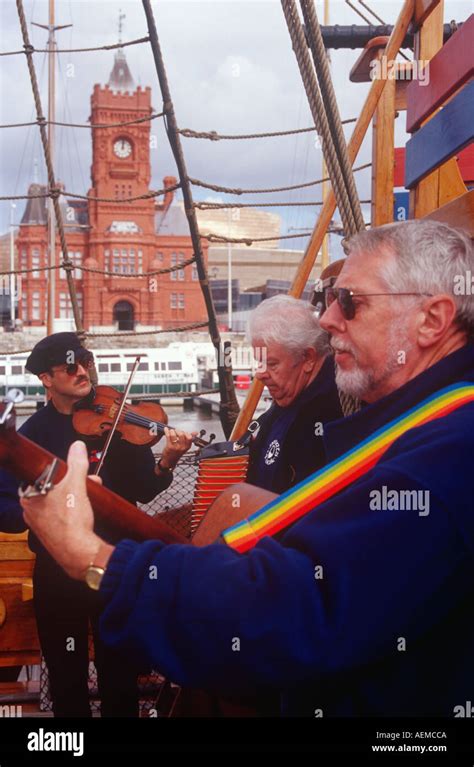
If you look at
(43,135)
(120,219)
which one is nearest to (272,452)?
(43,135)

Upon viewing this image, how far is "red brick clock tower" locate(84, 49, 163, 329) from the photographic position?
58156 millimetres

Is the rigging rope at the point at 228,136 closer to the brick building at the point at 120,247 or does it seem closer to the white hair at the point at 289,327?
the white hair at the point at 289,327

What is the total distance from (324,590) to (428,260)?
0.66 meters

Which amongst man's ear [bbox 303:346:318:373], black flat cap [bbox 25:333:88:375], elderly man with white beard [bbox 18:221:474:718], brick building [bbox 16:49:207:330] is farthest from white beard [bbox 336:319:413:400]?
brick building [bbox 16:49:207:330]

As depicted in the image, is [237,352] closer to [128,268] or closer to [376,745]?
[128,268]

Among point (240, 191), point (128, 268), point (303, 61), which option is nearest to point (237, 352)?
point (128, 268)

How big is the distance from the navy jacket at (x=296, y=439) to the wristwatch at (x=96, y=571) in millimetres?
1201

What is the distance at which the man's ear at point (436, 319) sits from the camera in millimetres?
1348

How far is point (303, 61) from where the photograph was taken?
1789 mm

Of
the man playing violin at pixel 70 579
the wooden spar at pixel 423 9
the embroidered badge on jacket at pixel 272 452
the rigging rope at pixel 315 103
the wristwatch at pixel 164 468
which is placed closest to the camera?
the rigging rope at pixel 315 103

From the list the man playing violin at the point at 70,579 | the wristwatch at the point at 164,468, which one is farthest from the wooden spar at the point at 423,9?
the wristwatch at the point at 164,468

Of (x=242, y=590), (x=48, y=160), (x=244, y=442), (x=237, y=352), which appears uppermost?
(x=237, y=352)

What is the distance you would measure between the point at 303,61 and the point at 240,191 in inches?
139

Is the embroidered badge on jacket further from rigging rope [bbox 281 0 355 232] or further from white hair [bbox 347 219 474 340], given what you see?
white hair [bbox 347 219 474 340]
